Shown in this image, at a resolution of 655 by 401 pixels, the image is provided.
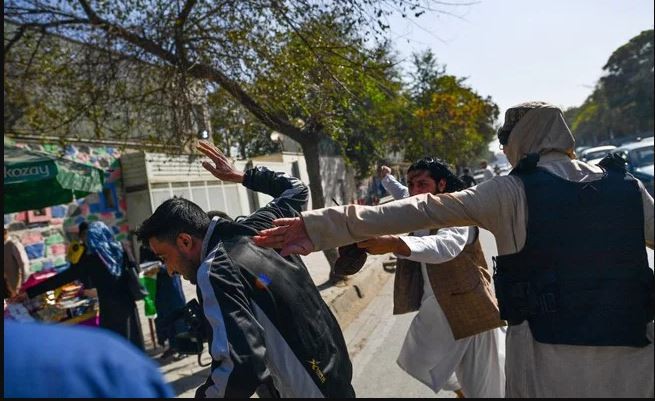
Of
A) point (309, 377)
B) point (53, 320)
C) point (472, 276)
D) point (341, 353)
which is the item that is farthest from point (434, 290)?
point (53, 320)

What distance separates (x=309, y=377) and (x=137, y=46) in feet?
21.2

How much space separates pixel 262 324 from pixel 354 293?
6.12m

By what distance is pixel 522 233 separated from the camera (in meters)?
1.79

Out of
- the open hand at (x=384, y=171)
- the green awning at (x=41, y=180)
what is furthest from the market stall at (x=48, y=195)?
the open hand at (x=384, y=171)

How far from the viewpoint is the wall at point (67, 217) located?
384 inches

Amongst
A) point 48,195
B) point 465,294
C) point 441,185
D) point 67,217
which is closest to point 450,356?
point 465,294

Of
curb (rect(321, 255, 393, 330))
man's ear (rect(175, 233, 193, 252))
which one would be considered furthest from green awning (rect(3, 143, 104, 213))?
man's ear (rect(175, 233, 193, 252))

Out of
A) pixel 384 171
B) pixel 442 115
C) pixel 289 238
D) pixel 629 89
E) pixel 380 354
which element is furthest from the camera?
pixel 629 89

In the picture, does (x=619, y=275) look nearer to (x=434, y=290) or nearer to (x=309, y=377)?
(x=309, y=377)

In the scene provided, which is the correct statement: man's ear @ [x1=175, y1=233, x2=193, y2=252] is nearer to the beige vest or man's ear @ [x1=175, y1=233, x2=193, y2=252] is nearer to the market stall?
the beige vest

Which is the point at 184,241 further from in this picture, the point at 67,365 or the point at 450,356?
the point at 450,356

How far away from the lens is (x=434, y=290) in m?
3.21

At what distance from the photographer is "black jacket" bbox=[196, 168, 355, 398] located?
1826 millimetres

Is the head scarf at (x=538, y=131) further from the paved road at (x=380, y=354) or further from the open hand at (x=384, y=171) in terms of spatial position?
the paved road at (x=380, y=354)
